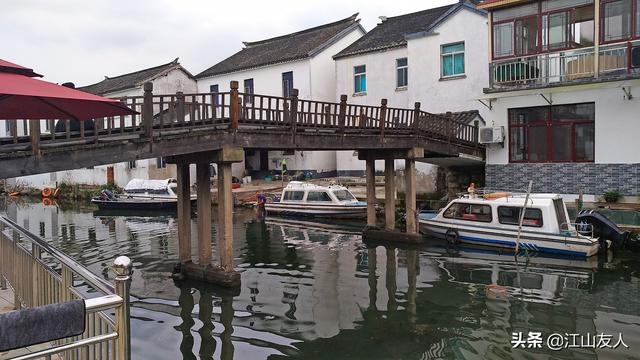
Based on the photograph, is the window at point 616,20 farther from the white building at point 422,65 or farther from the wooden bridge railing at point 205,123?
the white building at point 422,65

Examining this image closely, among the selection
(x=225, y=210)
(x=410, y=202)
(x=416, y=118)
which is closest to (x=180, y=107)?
(x=225, y=210)

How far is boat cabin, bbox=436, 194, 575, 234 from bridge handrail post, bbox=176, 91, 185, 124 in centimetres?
980

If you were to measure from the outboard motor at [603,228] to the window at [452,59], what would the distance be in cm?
1111

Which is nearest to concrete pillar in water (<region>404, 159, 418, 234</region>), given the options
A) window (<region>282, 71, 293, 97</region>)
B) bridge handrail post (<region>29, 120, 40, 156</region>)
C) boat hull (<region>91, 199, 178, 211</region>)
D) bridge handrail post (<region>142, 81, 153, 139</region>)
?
bridge handrail post (<region>142, 81, 153, 139</region>)

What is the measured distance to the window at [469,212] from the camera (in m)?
16.0

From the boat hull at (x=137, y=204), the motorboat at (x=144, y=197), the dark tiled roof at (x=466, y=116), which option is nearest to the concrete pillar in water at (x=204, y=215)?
the dark tiled roof at (x=466, y=116)

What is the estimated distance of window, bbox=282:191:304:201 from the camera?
24.6 meters

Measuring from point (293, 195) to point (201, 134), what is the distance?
1421cm

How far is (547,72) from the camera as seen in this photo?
18.2 m

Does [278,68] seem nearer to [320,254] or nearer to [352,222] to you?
[352,222]

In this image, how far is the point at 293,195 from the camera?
24938mm

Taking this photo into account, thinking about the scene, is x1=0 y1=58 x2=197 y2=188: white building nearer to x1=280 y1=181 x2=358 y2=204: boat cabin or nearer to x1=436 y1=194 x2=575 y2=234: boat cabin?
x1=280 y1=181 x2=358 y2=204: boat cabin

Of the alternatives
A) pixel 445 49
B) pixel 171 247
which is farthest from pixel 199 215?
pixel 445 49

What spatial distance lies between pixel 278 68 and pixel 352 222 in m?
13.9
